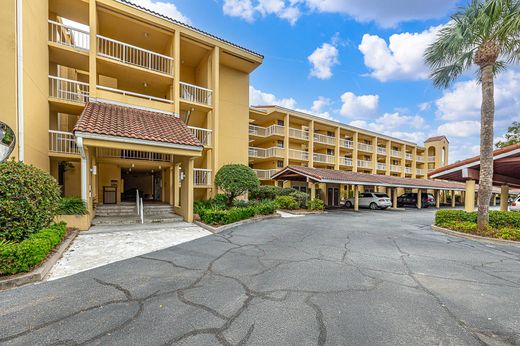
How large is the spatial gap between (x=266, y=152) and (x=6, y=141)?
62.8ft

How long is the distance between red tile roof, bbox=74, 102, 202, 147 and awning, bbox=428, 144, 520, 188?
1307 centimetres

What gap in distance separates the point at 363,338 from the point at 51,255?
6.74 m

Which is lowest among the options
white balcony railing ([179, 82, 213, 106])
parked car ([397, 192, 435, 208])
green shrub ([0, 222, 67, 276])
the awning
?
parked car ([397, 192, 435, 208])

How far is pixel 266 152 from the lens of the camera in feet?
79.1

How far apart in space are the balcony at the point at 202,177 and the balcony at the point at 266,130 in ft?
32.7

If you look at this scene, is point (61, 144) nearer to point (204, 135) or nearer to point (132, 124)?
point (132, 124)

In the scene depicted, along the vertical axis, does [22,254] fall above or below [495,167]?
below

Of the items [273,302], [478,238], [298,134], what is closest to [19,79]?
[273,302]

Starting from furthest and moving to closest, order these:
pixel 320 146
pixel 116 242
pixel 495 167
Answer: pixel 320 146
pixel 495 167
pixel 116 242

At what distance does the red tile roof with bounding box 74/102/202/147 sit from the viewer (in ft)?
28.0

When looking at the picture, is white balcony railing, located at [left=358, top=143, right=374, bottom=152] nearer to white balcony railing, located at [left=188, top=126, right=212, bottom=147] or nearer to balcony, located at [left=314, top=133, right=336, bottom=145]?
balcony, located at [left=314, top=133, right=336, bottom=145]

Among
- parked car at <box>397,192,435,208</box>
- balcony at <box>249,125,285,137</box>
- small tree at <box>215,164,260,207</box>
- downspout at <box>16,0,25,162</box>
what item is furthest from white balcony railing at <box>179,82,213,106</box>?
parked car at <box>397,192,435,208</box>

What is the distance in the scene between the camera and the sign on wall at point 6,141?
6698 millimetres

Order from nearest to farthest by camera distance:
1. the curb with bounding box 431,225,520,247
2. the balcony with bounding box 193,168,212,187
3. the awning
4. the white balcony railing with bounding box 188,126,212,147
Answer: the curb with bounding box 431,225,520,247, the awning, the balcony with bounding box 193,168,212,187, the white balcony railing with bounding box 188,126,212,147
